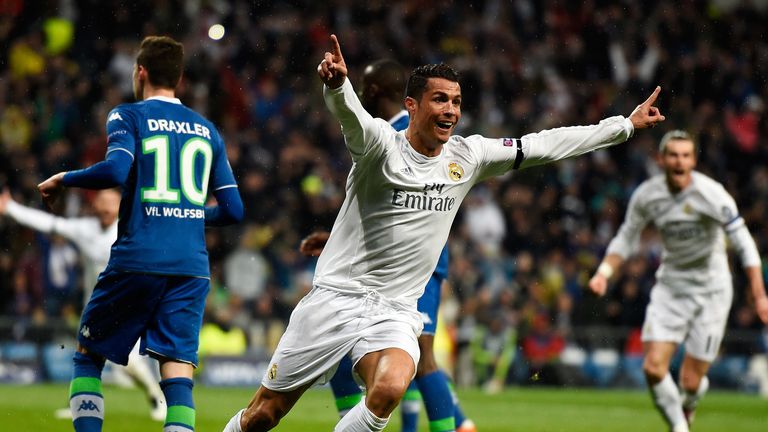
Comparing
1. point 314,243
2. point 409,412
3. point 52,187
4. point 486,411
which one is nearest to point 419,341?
point 409,412

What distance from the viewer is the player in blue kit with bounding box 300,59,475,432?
23.8ft

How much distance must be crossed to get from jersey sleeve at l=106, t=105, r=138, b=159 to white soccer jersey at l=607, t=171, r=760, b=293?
4.99 m

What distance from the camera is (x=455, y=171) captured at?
6098 millimetres

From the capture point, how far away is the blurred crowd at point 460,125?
58.8 feet

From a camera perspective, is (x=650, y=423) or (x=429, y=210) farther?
(x=650, y=423)

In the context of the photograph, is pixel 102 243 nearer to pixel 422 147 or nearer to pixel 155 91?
pixel 155 91

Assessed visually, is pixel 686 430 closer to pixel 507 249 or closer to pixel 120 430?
pixel 120 430

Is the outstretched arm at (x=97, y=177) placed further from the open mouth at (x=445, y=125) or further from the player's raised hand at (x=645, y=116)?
the player's raised hand at (x=645, y=116)

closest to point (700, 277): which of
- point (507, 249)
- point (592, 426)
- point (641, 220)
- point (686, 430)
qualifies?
point (641, 220)

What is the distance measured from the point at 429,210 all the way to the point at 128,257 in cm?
167

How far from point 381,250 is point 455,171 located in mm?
578

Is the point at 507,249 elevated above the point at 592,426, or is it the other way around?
the point at 507,249

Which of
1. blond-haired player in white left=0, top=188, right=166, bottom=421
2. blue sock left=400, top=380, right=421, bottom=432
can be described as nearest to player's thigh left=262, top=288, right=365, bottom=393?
blue sock left=400, top=380, right=421, bottom=432

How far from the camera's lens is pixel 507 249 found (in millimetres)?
20125
